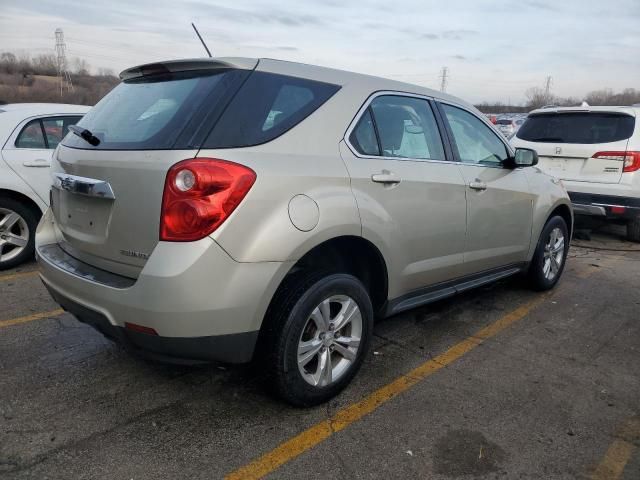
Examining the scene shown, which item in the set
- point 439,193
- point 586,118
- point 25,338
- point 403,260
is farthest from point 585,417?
point 586,118

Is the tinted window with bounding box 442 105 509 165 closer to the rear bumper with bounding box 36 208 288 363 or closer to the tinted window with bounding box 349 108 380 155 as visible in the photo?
the tinted window with bounding box 349 108 380 155

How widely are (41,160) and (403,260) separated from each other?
387 centimetres

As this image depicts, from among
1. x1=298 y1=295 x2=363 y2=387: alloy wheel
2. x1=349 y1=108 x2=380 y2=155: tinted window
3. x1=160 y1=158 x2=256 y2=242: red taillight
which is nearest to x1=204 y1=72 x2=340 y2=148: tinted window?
x1=160 y1=158 x2=256 y2=242: red taillight

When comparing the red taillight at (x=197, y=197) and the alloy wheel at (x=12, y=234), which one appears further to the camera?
the alloy wheel at (x=12, y=234)

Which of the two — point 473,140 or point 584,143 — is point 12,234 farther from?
point 584,143

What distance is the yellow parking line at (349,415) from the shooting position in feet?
7.99

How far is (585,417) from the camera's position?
2.92 meters

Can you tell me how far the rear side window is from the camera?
3.24m

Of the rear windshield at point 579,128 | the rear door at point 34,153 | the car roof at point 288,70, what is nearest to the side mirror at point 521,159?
the car roof at point 288,70

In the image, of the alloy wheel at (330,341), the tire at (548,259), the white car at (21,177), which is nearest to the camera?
the alloy wheel at (330,341)

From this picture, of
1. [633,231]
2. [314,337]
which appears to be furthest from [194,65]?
[633,231]

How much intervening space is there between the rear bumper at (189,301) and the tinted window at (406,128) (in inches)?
46.7

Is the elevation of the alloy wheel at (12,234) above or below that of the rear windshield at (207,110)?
below

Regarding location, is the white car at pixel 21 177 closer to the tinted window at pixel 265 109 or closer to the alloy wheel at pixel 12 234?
the alloy wheel at pixel 12 234
